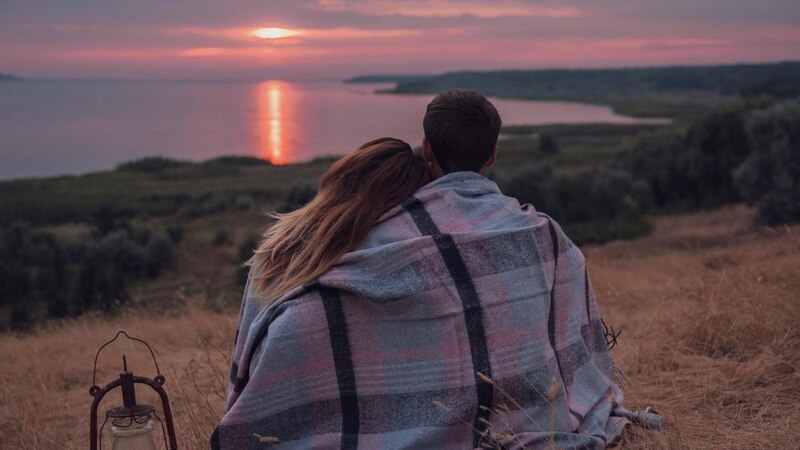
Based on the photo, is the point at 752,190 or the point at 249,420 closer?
the point at 249,420

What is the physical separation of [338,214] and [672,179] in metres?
35.6

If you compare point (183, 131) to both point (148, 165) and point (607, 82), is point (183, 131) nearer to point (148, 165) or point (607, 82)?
point (148, 165)

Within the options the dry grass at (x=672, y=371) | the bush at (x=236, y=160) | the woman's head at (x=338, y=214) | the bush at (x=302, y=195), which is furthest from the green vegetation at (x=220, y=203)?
the woman's head at (x=338, y=214)

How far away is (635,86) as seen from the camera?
121188mm

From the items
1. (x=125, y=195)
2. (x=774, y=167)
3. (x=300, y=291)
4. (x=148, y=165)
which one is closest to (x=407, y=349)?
(x=300, y=291)

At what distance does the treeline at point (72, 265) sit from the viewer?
66.2ft

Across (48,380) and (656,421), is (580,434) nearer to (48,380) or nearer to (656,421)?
(656,421)

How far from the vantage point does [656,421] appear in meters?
2.89

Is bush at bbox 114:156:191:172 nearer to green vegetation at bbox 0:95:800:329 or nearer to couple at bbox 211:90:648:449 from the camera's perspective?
green vegetation at bbox 0:95:800:329

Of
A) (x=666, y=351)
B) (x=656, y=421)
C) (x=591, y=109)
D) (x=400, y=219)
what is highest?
A: (x=400, y=219)

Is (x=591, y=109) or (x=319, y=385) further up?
(x=319, y=385)

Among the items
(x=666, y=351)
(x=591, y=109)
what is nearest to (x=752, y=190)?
(x=666, y=351)

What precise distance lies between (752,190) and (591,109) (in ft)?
266

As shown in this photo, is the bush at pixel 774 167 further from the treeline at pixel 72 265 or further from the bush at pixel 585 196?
the treeline at pixel 72 265
